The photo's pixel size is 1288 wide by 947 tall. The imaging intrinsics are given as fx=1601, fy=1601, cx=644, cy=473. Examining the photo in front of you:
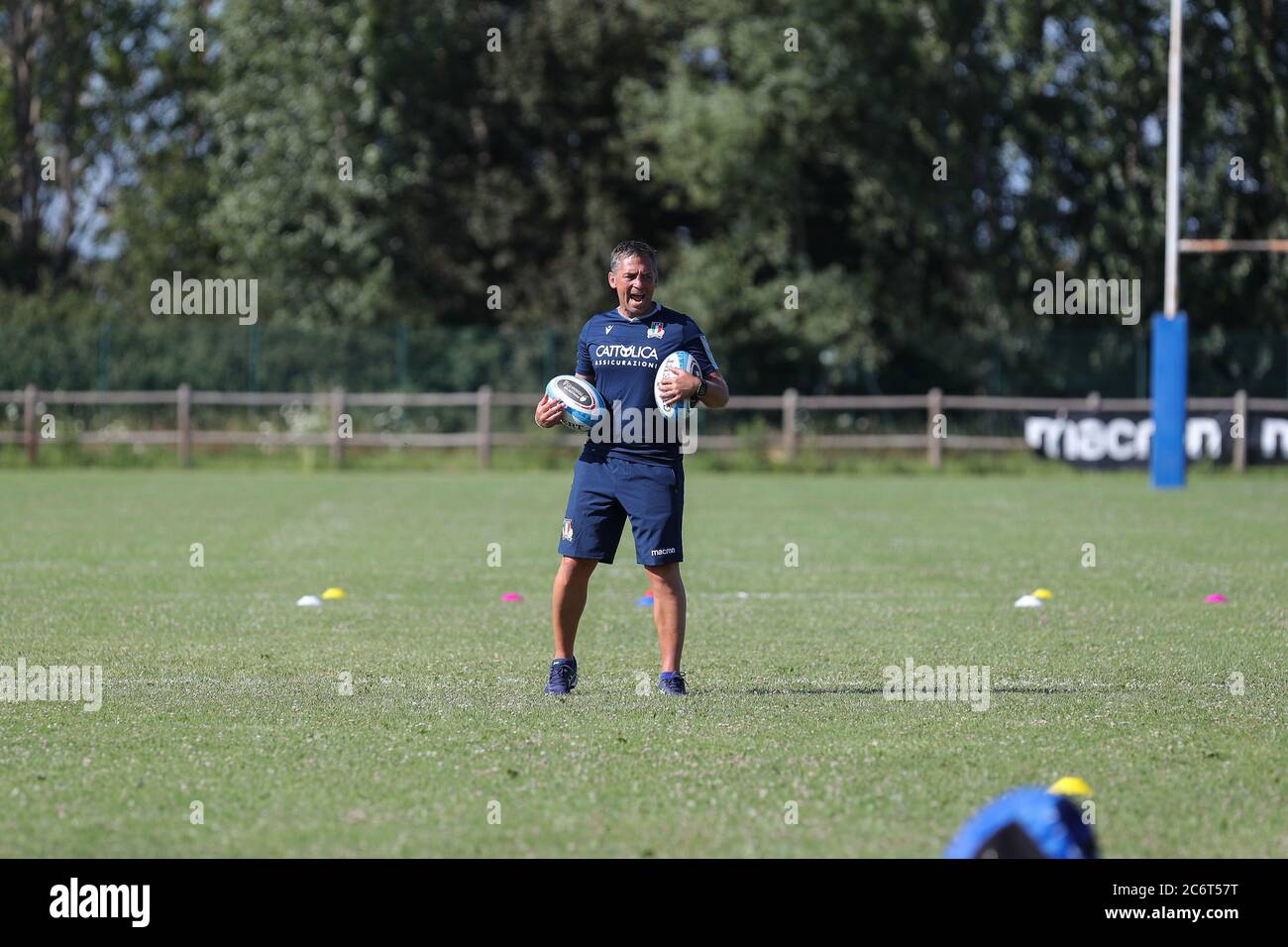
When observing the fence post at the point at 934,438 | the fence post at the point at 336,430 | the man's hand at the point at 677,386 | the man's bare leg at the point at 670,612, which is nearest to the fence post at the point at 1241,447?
the fence post at the point at 934,438

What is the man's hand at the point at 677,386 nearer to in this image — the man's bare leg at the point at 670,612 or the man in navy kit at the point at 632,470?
the man in navy kit at the point at 632,470

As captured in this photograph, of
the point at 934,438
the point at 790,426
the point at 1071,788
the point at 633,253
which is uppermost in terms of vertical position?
the point at 633,253

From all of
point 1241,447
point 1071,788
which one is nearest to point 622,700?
point 1071,788

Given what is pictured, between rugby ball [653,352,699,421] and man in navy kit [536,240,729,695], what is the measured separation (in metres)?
0.09

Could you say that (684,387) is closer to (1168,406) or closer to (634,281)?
(634,281)

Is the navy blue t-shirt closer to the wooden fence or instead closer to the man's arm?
the man's arm

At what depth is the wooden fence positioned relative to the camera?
3147 cm

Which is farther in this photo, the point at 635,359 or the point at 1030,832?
the point at 635,359

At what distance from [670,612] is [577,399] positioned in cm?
113

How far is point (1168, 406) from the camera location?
25.8 meters

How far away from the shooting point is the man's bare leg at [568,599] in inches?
308

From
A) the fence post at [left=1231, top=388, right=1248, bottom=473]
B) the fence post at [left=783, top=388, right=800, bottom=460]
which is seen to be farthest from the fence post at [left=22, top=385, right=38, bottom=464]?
the fence post at [left=1231, top=388, right=1248, bottom=473]

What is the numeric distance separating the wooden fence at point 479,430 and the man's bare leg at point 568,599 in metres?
23.7

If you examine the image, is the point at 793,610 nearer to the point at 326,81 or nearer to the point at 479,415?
the point at 479,415
